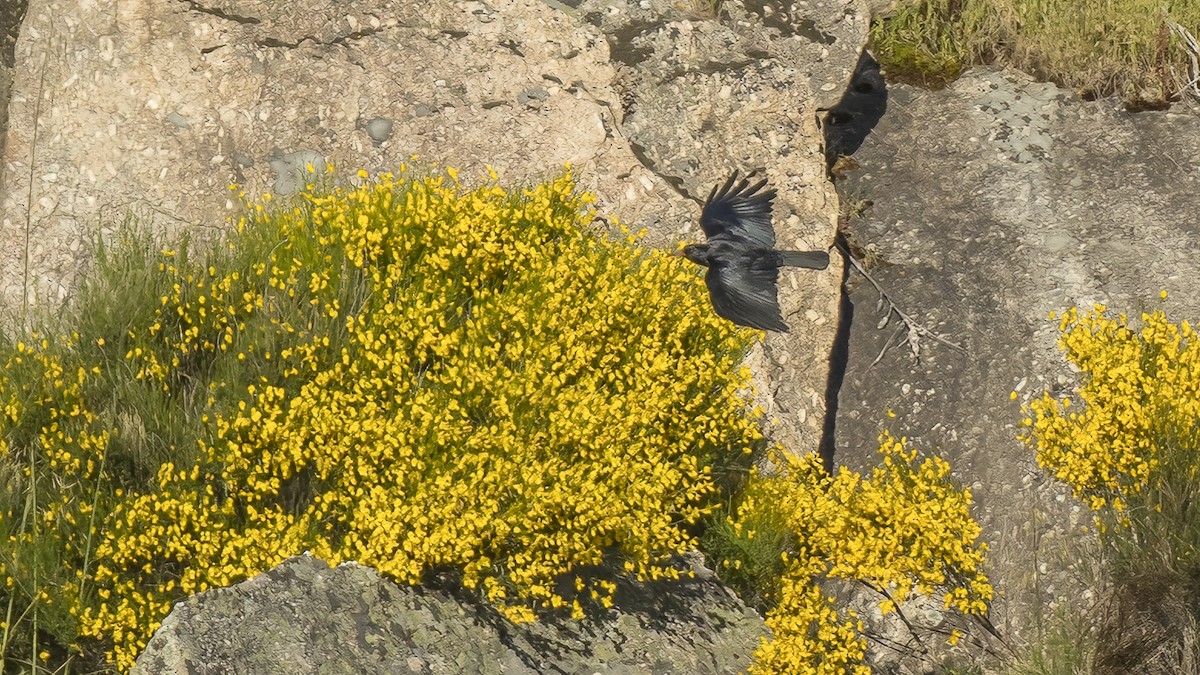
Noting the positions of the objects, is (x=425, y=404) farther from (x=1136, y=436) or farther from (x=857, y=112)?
(x=857, y=112)

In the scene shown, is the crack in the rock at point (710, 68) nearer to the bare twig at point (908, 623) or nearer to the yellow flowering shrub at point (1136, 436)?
the yellow flowering shrub at point (1136, 436)

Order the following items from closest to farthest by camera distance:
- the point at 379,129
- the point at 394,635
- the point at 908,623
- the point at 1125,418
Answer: the point at 394,635
the point at 1125,418
the point at 908,623
the point at 379,129

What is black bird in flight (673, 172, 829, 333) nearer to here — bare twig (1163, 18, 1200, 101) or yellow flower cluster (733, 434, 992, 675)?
yellow flower cluster (733, 434, 992, 675)

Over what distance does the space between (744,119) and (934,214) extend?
4.94 feet

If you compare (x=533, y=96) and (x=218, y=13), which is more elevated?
(x=218, y=13)

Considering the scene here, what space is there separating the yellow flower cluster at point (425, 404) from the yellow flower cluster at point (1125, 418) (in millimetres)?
1690

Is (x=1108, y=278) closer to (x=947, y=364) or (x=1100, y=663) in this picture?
(x=947, y=364)

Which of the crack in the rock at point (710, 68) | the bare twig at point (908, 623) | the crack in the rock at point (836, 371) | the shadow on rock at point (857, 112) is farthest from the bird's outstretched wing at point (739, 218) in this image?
the shadow on rock at point (857, 112)

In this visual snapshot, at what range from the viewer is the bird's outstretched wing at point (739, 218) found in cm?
752

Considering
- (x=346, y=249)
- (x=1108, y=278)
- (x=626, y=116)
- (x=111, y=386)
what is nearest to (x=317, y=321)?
(x=346, y=249)

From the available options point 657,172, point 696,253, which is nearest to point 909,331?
point 657,172

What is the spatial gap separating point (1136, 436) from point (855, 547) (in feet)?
5.15

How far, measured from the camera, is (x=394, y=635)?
645cm

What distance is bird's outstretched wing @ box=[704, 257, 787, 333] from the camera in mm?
7188
